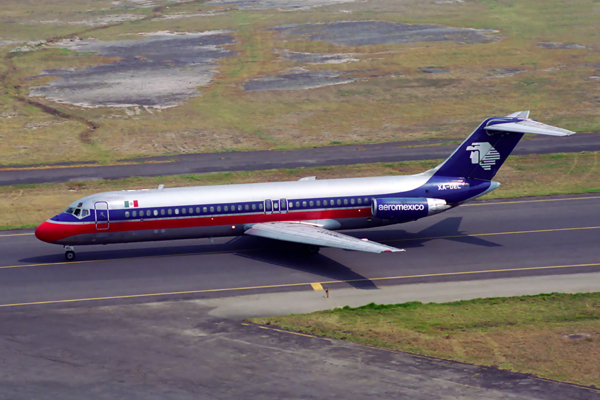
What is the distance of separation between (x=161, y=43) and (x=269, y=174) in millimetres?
60044

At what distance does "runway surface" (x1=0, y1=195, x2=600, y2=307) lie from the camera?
34562 mm

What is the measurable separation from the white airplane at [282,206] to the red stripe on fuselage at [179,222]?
59 mm

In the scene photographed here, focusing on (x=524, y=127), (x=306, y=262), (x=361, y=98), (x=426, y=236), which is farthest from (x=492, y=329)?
(x=361, y=98)

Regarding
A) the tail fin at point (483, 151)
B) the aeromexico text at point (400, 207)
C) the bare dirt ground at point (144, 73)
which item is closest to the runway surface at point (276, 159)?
the tail fin at point (483, 151)

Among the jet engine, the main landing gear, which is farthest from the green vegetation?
the main landing gear

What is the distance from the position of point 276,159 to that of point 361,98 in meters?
21.7

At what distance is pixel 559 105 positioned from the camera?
2805 inches

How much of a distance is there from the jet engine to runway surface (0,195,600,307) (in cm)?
235

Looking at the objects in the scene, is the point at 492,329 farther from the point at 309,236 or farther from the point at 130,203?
the point at 130,203

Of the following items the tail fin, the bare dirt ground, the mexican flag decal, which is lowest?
the mexican flag decal

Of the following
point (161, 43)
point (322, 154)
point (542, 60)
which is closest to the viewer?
point (322, 154)

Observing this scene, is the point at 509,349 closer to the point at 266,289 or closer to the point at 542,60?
the point at 266,289

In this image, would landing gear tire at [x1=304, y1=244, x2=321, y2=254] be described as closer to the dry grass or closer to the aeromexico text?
the aeromexico text

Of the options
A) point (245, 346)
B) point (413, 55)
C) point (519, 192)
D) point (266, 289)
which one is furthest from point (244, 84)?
point (245, 346)
